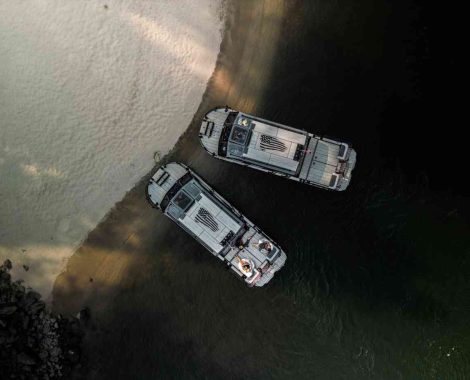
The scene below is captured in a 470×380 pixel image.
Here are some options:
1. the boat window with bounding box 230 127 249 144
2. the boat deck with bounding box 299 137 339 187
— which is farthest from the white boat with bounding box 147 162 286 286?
the boat deck with bounding box 299 137 339 187

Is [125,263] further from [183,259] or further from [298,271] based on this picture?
[298,271]

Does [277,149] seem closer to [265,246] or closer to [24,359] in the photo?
[265,246]

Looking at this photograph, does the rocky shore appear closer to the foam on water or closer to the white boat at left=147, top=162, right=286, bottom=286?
the foam on water

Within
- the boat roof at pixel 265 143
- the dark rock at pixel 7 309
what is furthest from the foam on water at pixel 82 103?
the boat roof at pixel 265 143

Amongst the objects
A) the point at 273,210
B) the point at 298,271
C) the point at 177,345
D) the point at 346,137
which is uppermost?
the point at 346,137

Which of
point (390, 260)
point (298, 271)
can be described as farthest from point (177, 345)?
point (390, 260)

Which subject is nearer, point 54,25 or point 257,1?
point 54,25
